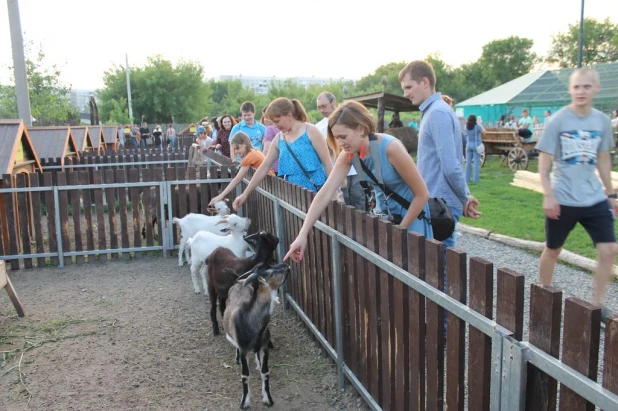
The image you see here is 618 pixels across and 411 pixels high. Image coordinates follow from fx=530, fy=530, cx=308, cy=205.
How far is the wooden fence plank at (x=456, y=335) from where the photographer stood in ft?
7.52

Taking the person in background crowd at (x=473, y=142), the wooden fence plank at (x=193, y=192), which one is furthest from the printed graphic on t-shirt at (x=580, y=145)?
the person in background crowd at (x=473, y=142)

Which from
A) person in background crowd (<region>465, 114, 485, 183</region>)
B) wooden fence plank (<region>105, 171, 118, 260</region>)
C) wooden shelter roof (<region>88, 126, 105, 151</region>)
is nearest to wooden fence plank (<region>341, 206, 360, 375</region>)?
wooden fence plank (<region>105, 171, 118, 260</region>)

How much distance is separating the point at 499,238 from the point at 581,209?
3742 millimetres

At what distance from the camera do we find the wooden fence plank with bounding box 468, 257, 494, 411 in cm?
211

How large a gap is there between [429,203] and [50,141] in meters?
12.5

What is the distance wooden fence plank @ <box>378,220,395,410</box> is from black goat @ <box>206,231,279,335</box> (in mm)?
1391

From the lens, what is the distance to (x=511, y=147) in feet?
58.4

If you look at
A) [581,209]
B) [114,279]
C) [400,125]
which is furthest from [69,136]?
[400,125]

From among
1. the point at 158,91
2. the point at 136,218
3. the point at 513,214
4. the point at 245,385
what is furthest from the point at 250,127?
the point at 158,91

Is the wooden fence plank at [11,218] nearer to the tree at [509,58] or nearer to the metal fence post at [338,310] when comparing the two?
the metal fence post at [338,310]

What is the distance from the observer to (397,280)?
9.46 feet

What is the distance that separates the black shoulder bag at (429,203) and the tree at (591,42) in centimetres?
8562

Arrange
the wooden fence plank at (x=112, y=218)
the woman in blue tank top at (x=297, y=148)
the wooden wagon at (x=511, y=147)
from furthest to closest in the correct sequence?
1. the wooden wagon at (x=511, y=147)
2. the wooden fence plank at (x=112, y=218)
3. the woman in blue tank top at (x=297, y=148)

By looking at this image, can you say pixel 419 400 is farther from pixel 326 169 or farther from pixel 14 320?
pixel 14 320
